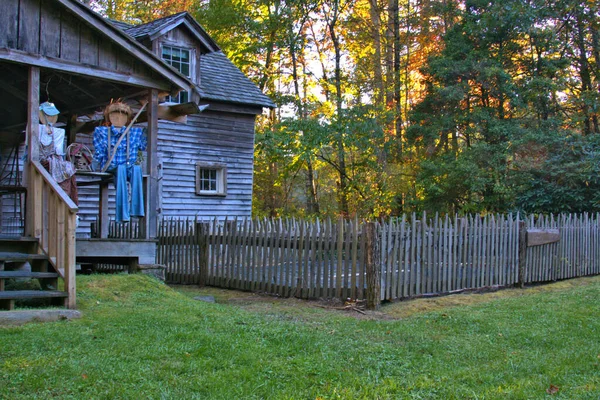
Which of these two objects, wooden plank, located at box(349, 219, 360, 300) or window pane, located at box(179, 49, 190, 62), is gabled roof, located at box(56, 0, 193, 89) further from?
window pane, located at box(179, 49, 190, 62)

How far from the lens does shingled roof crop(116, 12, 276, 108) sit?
16.8 m

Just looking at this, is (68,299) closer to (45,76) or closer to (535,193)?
(45,76)

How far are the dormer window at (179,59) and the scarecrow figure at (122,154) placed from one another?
6.25 meters

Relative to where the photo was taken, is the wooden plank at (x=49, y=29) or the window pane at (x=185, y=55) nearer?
the wooden plank at (x=49, y=29)

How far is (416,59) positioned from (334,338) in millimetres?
27794

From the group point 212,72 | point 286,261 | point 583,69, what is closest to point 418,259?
point 286,261

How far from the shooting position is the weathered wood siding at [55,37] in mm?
9156

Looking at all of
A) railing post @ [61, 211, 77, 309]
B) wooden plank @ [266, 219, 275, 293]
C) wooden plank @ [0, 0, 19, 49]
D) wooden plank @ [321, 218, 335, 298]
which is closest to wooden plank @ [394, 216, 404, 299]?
wooden plank @ [321, 218, 335, 298]

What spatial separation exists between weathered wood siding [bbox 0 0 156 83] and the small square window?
8434 millimetres

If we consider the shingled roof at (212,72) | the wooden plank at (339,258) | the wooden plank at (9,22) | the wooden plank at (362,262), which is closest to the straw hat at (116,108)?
the wooden plank at (9,22)

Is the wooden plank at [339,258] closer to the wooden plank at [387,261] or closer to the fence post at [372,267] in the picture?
the fence post at [372,267]

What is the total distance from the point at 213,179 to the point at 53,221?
11430 mm

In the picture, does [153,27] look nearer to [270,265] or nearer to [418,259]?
[270,265]

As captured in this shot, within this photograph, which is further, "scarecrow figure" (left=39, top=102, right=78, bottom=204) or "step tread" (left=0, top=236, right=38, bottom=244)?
→ "scarecrow figure" (left=39, top=102, right=78, bottom=204)
